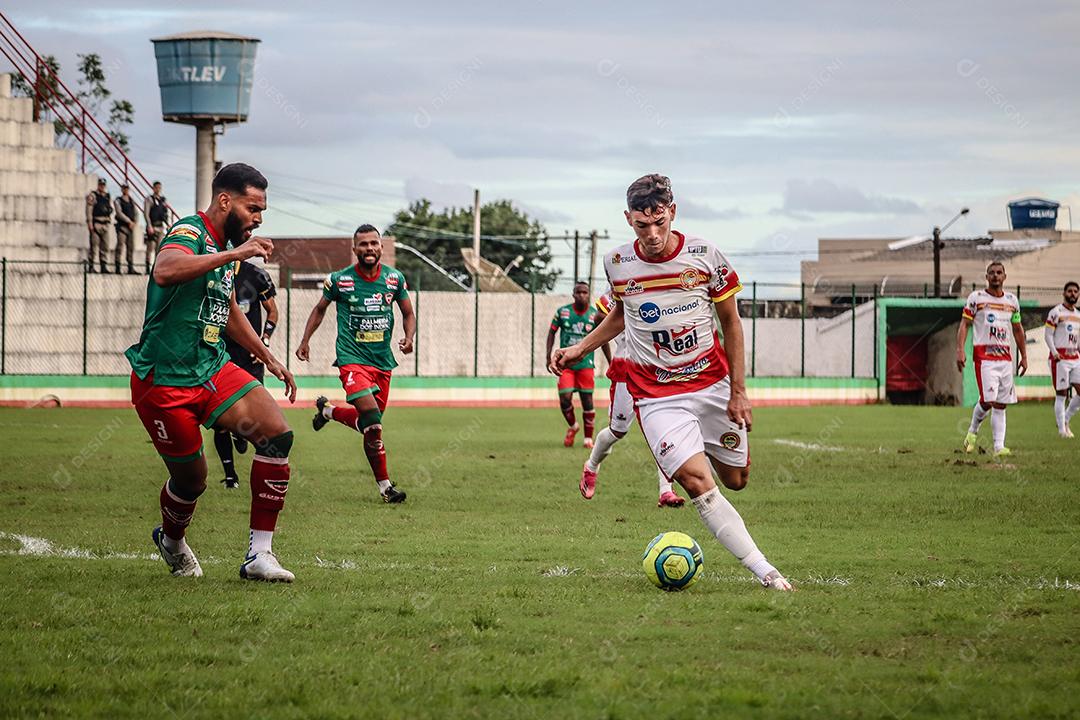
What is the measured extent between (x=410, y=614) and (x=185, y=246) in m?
2.30

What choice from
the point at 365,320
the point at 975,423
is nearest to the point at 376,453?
the point at 365,320

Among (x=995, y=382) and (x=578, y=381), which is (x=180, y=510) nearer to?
(x=578, y=381)

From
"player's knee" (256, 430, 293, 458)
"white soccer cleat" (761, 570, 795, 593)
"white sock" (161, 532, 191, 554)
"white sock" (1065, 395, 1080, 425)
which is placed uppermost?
"player's knee" (256, 430, 293, 458)

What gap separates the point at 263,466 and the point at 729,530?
8.42 feet

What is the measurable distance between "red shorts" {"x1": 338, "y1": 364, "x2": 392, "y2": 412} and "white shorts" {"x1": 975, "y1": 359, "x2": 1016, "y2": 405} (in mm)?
8347

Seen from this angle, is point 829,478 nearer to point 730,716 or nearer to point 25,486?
point 25,486

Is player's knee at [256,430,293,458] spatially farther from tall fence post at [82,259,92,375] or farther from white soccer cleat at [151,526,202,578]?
tall fence post at [82,259,92,375]

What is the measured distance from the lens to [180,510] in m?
7.86

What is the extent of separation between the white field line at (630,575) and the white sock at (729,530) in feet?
1.13

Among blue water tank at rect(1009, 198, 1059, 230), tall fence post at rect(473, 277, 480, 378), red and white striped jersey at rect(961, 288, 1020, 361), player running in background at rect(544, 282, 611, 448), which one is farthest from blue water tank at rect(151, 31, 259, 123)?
blue water tank at rect(1009, 198, 1059, 230)

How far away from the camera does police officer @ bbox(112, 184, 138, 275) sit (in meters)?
33.0

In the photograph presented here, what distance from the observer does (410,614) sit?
673 cm

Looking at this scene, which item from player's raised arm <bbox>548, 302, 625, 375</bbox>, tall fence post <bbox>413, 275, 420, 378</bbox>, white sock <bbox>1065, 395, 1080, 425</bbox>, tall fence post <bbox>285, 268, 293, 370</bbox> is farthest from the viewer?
tall fence post <bbox>413, 275, 420, 378</bbox>

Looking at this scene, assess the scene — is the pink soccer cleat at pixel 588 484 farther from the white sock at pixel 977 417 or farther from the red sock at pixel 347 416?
the white sock at pixel 977 417
